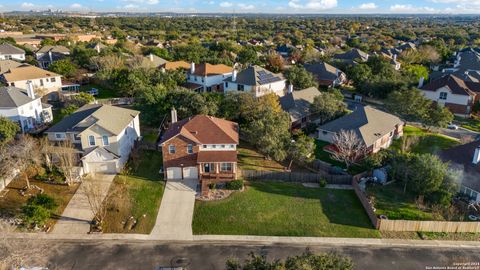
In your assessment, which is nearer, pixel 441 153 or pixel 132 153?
pixel 441 153

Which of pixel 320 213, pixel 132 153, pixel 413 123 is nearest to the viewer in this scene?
pixel 320 213

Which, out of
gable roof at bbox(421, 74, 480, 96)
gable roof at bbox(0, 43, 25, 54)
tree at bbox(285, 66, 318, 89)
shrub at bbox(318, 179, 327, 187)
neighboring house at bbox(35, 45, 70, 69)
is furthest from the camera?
neighboring house at bbox(35, 45, 70, 69)

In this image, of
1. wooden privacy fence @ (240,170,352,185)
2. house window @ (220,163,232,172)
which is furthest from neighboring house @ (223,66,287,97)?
house window @ (220,163,232,172)

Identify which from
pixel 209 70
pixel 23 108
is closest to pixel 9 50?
pixel 23 108

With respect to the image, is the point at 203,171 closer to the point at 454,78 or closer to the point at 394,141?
the point at 394,141

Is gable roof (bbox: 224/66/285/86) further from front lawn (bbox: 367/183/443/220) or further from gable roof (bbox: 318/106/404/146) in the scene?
front lawn (bbox: 367/183/443/220)

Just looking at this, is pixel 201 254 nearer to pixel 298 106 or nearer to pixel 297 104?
pixel 298 106

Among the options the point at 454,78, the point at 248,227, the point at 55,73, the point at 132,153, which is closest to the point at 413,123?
the point at 454,78
